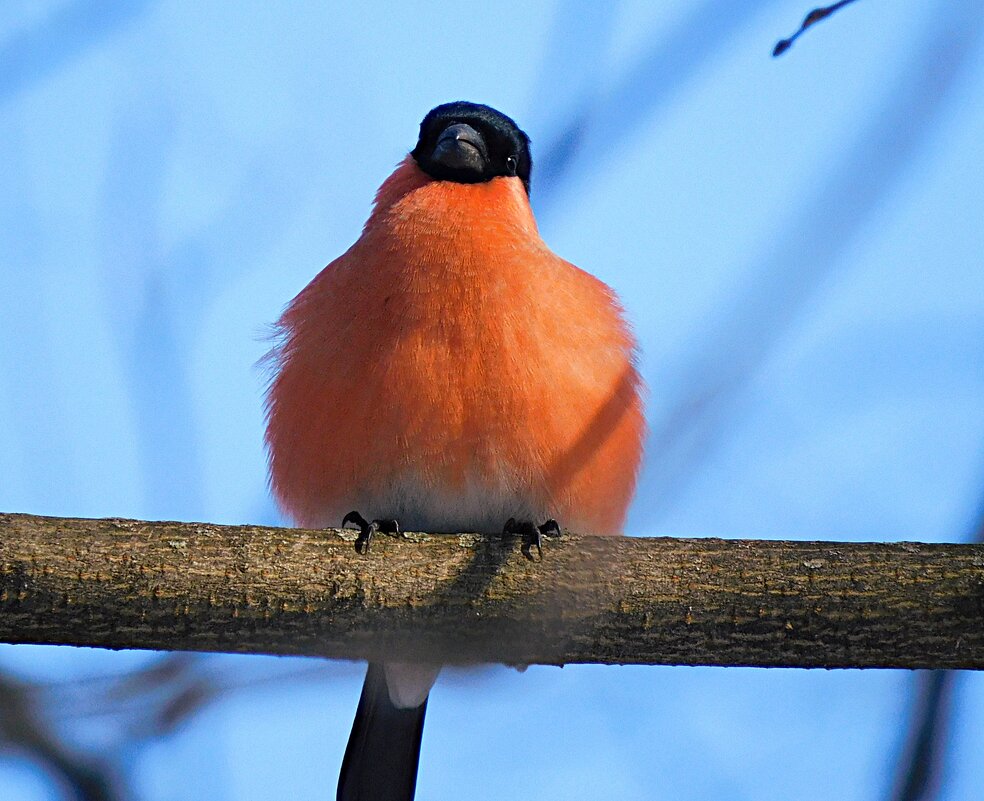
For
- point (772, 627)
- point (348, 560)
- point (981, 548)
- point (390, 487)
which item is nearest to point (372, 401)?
point (390, 487)

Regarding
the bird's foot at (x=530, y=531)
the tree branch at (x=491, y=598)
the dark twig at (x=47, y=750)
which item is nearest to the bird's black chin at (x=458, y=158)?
the bird's foot at (x=530, y=531)

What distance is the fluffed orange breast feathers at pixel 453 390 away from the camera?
11.0ft

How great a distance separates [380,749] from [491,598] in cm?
126

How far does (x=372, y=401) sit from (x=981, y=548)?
5.19 feet

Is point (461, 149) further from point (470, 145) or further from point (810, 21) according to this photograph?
point (810, 21)

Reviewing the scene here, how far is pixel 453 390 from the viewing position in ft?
10.9

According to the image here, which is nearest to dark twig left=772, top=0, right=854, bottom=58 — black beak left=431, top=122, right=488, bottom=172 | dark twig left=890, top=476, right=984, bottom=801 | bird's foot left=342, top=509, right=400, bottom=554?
dark twig left=890, top=476, right=984, bottom=801

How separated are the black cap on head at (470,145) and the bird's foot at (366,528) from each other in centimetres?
134

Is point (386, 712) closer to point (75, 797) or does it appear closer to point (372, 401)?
point (372, 401)

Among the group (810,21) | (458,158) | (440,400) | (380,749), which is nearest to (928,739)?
(810,21)

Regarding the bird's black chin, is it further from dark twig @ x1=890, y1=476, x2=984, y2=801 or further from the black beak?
dark twig @ x1=890, y1=476, x2=984, y2=801

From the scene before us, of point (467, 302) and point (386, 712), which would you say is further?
point (386, 712)

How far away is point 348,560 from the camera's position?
2.67m

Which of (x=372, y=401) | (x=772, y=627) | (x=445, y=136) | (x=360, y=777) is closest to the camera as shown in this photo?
(x=772, y=627)
